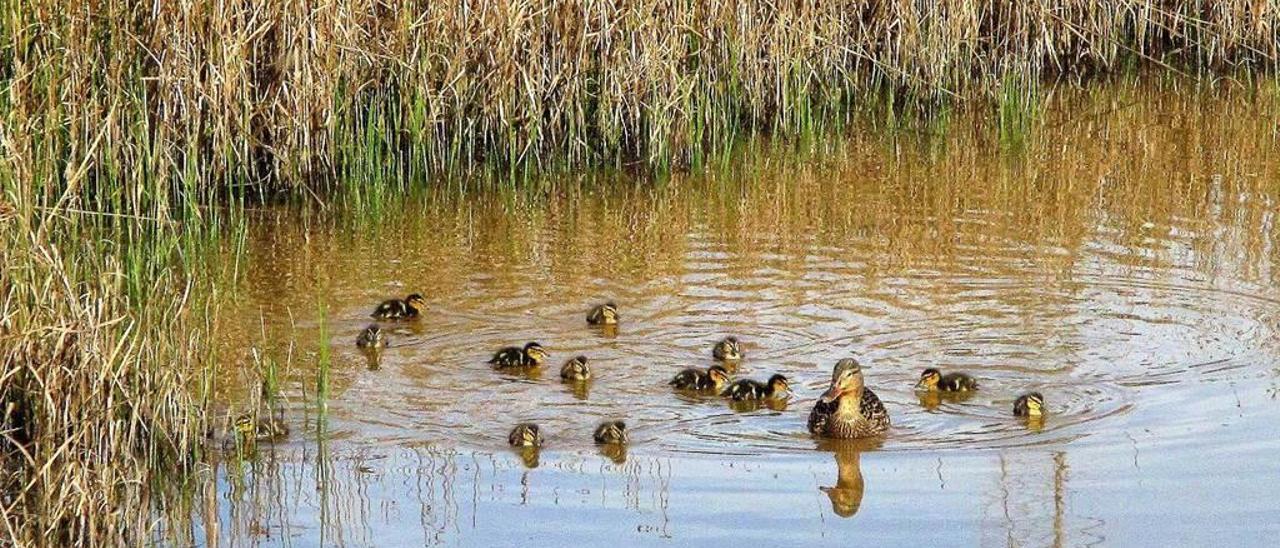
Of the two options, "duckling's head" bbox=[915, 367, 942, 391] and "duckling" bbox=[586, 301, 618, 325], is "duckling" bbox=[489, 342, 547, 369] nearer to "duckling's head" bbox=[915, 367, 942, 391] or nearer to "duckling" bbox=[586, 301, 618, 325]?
"duckling" bbox=[586, 301, 618, 325]

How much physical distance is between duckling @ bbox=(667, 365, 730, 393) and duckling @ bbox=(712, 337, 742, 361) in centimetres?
39

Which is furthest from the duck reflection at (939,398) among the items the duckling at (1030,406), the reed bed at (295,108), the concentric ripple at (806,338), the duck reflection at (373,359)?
the reed bed at (295,108)

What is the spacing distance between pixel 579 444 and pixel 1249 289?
3.56 m

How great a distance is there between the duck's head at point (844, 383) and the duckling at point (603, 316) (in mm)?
1639

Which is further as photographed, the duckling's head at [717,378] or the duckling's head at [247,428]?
the duckling's head at [717,378]

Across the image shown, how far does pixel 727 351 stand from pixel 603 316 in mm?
731

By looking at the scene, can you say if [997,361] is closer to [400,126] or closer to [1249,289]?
[1249,289]

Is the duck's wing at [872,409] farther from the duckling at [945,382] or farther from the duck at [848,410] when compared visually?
the duckling at [945,382]

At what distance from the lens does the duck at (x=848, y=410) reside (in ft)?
23.4

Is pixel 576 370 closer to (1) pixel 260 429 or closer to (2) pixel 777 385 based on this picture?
(2) pixel 777 385

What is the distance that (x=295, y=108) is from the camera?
418 inches

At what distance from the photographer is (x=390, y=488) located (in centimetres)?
659

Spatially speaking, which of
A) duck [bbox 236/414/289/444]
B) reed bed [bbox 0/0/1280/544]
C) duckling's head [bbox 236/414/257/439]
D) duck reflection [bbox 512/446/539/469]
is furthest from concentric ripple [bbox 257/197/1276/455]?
reed bed [bbox 0/0/1280/544]

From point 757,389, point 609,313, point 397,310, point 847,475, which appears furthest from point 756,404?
point 397,310
